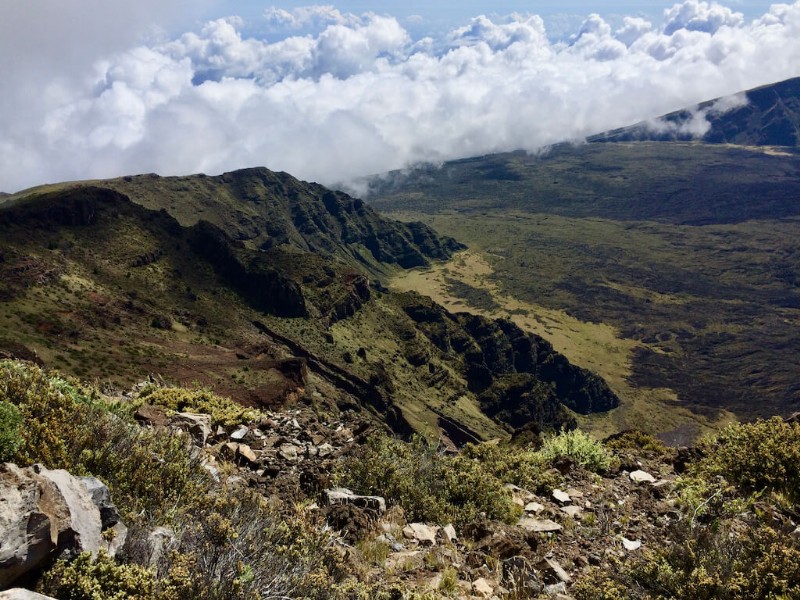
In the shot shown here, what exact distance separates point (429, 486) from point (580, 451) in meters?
4.53

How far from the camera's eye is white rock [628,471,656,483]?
421 inches

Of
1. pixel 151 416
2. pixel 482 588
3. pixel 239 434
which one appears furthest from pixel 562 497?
pixel 151 416

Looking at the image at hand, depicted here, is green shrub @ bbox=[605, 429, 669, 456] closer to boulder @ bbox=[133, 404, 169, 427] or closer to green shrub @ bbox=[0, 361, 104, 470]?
boulder @ bbox=[133, 404, 169, 427]

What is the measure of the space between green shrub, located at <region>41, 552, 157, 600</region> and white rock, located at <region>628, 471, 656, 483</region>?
978cm

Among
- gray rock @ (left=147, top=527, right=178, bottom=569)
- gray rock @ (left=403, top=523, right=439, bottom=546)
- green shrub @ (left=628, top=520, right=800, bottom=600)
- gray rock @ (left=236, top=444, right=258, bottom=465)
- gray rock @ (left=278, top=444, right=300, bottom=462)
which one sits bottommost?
gray rock @ (left=403, top=523, right=439, bottom=546)

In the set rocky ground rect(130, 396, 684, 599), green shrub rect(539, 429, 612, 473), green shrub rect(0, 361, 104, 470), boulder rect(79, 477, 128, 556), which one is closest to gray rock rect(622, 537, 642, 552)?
rocky ground rect(130, 396, 684, 599)

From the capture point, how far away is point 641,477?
10.8 meters

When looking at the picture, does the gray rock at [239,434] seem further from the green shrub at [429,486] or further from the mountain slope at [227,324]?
the mountain slope at [227,324]

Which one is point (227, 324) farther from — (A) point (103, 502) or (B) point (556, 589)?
(B) point (556, 589)

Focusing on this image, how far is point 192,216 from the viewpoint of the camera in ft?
548

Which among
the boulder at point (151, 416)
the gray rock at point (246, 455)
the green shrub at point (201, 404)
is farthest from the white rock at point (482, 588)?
the green shrub at point (201, 404)

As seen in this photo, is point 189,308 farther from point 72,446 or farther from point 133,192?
point 133,192

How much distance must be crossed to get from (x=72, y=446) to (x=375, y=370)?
73.5 metres

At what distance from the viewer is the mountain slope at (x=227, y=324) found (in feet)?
149
